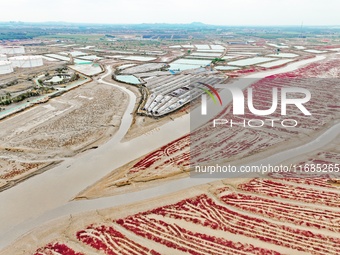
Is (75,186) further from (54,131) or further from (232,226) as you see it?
(232,226)

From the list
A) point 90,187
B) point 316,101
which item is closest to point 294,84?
point 316,101

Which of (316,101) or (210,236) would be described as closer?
(210,236)

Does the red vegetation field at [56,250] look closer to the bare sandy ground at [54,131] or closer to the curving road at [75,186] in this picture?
the curving road at [75,186]

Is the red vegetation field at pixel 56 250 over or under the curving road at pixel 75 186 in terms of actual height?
under

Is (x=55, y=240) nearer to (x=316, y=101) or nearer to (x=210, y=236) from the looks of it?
(x=210, y=236)

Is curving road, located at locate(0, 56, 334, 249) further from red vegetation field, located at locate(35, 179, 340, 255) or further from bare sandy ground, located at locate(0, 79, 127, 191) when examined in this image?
red vegetation field, located at locate(35, 179, 340, 255)

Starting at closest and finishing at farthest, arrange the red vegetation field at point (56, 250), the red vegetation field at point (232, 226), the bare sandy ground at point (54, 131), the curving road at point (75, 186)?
the red vegetation field at point (232, 226) → the red vegetation field at point (56, 250) → the curving road at point (75, 186) → the bare sandy ground at point (54, 131)

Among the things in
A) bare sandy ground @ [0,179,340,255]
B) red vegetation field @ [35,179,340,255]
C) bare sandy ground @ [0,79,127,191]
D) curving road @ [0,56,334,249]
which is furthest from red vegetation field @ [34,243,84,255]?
bare sandy ground @ [0,79,127,191]

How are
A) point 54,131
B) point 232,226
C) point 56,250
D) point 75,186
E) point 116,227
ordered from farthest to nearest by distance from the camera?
point 54,131, point 75,186, point 116,227, point 232,226, point 56,250

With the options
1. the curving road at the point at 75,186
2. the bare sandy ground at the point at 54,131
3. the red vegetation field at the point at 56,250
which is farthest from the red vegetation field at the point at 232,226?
the bare sandy ground at the point at 54,131

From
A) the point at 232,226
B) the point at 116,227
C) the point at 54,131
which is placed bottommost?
the point at 116,227

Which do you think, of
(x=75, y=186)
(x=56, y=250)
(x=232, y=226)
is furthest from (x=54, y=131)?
(x=232, y=226)
